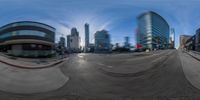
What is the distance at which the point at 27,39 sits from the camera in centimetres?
123

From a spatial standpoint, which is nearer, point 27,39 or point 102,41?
point 27,39

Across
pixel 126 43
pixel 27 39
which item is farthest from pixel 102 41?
pixel 27 39

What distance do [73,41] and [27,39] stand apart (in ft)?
1.93

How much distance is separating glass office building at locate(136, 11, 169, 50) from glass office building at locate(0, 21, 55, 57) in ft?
3.22

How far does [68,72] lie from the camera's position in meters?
2.22

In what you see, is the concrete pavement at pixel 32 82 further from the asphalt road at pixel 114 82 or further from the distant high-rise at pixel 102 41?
the distant high-rise at pixel 102 41

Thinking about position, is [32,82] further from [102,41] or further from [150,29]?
[150,29]

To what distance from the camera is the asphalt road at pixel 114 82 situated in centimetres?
183

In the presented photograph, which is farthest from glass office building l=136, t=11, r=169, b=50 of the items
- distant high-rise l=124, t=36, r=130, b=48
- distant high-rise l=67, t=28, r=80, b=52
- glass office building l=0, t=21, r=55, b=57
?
glass office building l=0, t=21, r=55, b=57

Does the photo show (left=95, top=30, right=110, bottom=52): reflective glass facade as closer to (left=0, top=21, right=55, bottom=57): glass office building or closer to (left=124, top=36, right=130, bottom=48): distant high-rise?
(left=124, top=36, right=130, bottom=48): distant high-rise

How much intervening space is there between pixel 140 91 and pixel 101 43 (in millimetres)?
727

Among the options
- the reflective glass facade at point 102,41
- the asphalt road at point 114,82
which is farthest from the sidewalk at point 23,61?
the reflective glass facade at point 102,41

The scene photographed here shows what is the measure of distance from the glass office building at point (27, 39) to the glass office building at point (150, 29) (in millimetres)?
982

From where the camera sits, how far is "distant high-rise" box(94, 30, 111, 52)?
70.0 inches
